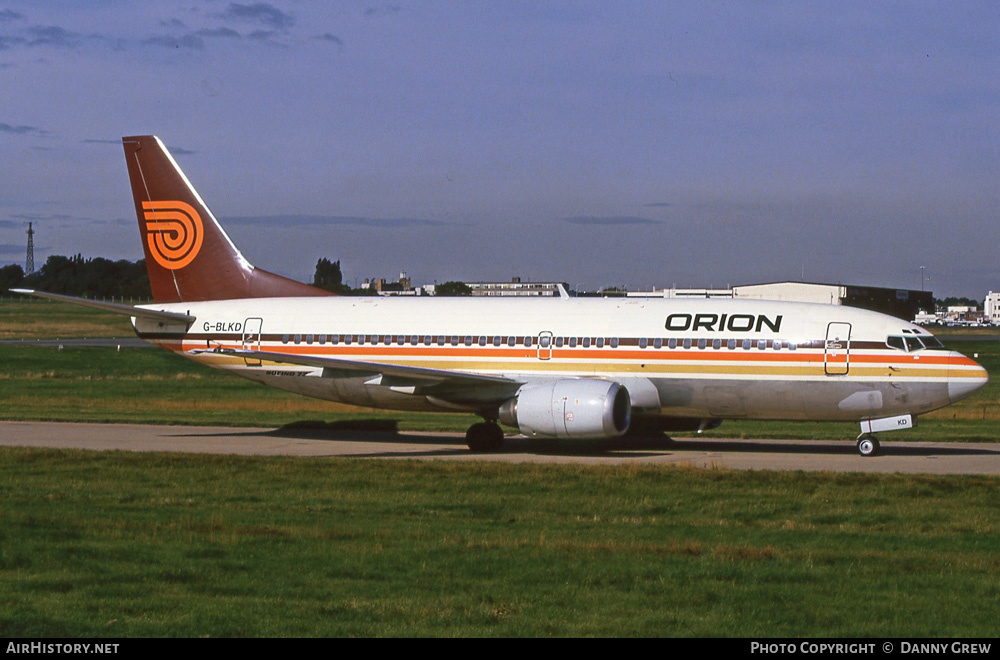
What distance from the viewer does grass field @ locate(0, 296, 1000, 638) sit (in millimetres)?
10414

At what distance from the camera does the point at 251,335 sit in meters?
30.7

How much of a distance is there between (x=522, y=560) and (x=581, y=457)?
44.1 feet

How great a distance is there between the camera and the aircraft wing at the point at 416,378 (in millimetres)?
26922

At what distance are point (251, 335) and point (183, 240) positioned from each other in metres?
4.16

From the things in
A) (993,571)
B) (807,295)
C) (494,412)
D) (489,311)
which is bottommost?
(993,571)

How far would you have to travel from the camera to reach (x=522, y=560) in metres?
13.2

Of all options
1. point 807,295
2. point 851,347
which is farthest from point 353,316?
point 807,295

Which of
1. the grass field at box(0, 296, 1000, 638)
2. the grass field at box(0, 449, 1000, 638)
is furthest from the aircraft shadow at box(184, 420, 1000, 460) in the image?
the grass field at box(0, 449, 1000, 638)

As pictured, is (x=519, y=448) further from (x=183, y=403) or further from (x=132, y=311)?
(x=183, y=403)

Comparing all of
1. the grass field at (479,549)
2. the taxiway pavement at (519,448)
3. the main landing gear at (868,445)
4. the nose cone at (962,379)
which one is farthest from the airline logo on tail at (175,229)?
the nose cone at (962,379)

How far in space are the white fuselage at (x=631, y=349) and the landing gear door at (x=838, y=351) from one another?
1.1 inches

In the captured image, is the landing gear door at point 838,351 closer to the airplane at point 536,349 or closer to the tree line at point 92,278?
the airplane at point 536,349

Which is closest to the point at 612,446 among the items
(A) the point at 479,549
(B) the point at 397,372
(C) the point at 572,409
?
(C) the point at 572,409

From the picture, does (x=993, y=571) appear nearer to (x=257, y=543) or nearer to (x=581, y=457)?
(x=257, y=543)
